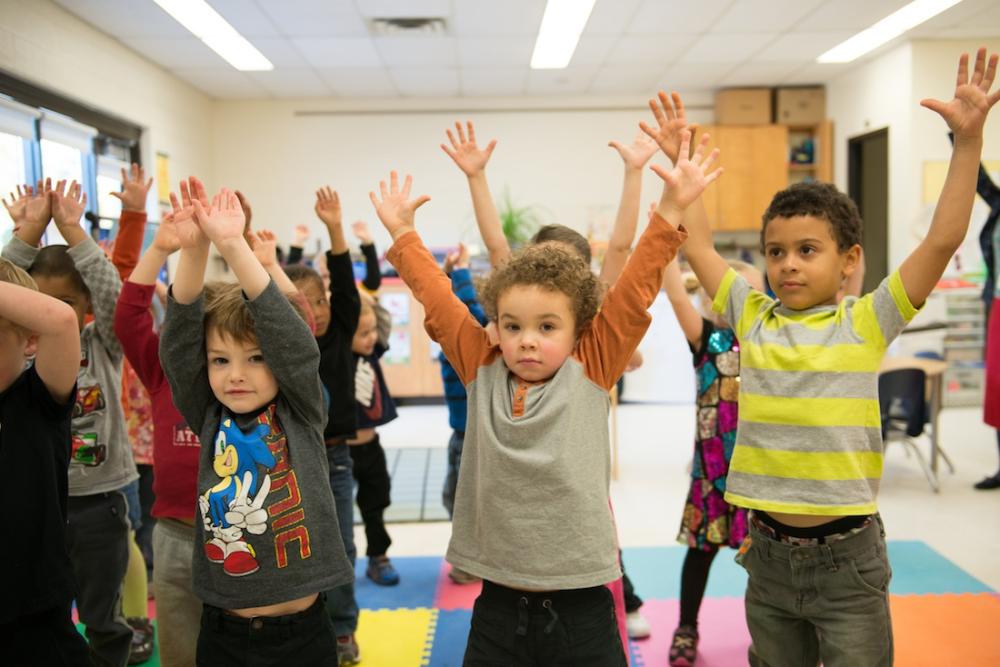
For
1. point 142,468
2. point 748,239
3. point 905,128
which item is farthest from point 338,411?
point 748,239

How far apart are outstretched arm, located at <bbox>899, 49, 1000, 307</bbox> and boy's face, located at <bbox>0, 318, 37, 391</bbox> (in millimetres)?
1600

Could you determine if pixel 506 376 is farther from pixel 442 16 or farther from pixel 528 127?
pixel 528 127

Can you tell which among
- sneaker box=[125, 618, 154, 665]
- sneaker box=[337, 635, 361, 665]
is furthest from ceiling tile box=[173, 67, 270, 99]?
sneaker box=[337, 635, 361, 665]

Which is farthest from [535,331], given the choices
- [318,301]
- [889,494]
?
[889,494]

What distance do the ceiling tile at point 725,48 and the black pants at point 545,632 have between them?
5366mm

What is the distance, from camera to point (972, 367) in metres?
6.36

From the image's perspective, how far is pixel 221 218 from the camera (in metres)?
1.37

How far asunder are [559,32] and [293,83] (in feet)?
9.06

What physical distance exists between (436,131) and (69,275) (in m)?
6.14

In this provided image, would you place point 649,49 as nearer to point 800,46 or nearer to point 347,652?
point 800,46

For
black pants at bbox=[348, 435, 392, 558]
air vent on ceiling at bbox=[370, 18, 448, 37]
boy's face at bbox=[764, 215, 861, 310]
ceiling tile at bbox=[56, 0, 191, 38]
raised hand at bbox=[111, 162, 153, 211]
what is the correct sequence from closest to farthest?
boy's face at bbox=[764, 215, 861, 310], raised hand at bbox=[111, 162, 153, 211], black pants at bbox=[348, 435, 392, 558], ceiling tile at bbox=[56, 0, 191, 38], air vent on ceiling at bbox=[370, 18, 448, 37]

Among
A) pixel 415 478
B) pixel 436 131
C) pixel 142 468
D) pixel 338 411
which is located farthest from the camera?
pixel 436 131

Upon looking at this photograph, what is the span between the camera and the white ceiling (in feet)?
16.6

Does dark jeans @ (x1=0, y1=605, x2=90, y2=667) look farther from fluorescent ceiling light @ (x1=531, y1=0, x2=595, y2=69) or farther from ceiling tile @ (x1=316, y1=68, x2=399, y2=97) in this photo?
ceiling tile @ (x1=316, y1=68, x2=399, y2=97)
